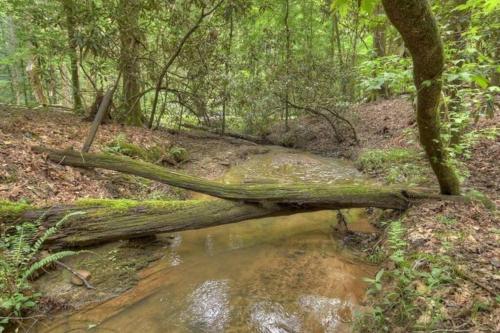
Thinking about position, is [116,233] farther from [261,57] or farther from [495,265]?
[261,57]

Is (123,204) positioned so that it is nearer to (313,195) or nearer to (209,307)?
(209,307)

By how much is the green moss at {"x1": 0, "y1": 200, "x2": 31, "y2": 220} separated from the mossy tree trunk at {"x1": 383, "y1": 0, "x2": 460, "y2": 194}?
4937mm

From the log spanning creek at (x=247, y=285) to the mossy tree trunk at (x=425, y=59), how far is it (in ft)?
6.35

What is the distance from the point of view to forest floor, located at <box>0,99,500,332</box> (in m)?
3.15

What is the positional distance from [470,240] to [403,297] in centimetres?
142

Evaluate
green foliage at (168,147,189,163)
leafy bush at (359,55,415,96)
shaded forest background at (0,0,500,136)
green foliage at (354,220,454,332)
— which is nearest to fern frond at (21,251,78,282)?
green foliage at (354,220,454,332)

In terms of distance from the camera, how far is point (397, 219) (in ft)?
17.9

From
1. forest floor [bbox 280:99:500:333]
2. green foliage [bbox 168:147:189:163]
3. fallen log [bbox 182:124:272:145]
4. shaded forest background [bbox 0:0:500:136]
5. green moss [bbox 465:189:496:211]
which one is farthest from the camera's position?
→ fallen log [bbox 182:124:272:145]

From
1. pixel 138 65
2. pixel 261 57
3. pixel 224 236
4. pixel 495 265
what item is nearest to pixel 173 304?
pixel 224 236

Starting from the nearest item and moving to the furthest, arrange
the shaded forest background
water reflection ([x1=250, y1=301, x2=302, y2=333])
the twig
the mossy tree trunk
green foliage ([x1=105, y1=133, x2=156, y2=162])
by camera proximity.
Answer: the mossy tree trunk → water reflection ([x1=250, y1=301, x2=302, y2=333]) → the twig → green foliage ([x1=105, y1=133, x2=156, y2=162]) → the shaded forest background

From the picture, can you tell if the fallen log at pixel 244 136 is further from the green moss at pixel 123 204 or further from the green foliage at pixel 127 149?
the green moss at pixel 123 204

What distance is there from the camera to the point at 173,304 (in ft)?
13.1

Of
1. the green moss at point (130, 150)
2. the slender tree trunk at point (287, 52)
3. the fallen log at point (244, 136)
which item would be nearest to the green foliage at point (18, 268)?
the green moss at point (130, 150)

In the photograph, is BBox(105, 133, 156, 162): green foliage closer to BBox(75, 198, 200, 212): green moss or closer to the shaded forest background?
the shaded forest background
